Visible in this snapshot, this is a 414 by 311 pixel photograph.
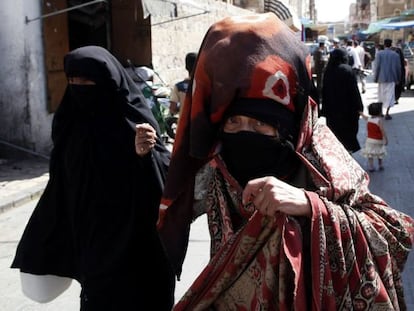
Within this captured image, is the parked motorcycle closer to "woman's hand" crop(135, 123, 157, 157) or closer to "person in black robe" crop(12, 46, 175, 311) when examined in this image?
"person in black robe" crop(12, 46, 175, 311)

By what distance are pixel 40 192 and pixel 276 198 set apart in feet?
19.0

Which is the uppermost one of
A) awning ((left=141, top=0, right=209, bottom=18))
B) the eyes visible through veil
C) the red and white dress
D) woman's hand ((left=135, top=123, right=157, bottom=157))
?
awning ((left=141, top=0, right=209, bottom=18))

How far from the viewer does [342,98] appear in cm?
724

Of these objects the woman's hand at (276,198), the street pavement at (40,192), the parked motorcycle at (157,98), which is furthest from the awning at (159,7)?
the woman's hand at (276,198)

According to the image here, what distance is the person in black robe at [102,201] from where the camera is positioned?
2.44 meters

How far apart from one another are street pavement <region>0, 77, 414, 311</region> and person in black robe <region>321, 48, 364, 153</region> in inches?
25.4

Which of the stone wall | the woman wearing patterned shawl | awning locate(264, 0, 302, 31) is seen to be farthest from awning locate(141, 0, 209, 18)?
awning locate(264, 0, 302, 31)

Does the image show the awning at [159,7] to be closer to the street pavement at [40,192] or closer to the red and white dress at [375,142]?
the street pavement at [40,192]

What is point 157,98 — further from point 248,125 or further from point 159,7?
point 248,125

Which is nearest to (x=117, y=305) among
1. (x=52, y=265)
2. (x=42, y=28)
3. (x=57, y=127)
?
(x=52, y=265)

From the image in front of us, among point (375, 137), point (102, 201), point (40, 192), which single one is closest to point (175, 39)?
point (375, 137)

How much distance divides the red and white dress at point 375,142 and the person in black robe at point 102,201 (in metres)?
5.32

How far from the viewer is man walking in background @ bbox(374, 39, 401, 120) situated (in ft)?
41.8

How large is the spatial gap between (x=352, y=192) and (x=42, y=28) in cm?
758
